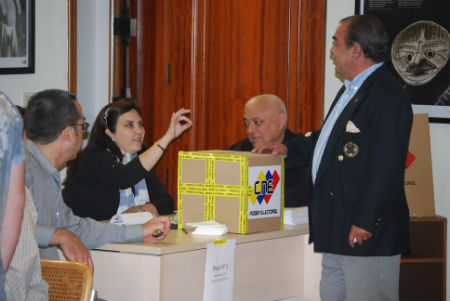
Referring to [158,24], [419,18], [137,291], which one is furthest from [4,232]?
[158,24]

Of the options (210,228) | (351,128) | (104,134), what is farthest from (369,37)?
(104,134)

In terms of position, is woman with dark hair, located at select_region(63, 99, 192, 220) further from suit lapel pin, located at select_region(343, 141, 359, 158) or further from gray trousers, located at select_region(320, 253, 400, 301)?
gray trousers, located at select_region(320, 253, 400, 301)

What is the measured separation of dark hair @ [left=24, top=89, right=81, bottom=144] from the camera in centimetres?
237

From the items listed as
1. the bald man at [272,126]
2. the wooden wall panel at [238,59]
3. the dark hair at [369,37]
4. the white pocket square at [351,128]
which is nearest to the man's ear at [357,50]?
the dark hair at [369,37]

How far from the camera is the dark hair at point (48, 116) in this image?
2367 millimetres

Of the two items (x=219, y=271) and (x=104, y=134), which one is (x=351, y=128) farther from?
(x=104, y=134)

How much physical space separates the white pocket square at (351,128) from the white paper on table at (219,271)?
584 mm

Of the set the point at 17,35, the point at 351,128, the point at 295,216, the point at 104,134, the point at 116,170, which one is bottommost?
the point at 295,216

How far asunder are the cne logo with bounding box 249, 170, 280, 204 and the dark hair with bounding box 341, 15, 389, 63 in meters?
0.58

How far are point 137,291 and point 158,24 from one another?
2612 millimetres

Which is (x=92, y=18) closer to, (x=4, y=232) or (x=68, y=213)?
(x=68, y=213)

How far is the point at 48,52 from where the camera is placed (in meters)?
4.59

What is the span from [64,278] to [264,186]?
848 mm

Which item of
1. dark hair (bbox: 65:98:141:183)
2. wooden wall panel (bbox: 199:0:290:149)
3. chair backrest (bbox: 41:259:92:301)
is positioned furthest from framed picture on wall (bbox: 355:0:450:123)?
chair backrest (bbox: 41:259:92:301)
